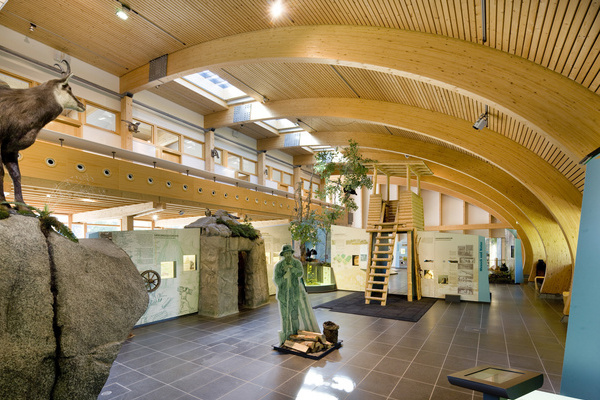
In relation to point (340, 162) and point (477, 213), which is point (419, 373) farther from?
point (477, 213)

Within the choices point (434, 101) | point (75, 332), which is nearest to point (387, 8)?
point (434, 101)

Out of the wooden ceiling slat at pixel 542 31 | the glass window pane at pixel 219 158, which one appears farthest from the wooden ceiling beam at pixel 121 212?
the wooden ceiling slat at pixel 542 31

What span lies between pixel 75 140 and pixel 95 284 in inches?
302

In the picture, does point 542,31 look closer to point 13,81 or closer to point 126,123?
point 126,123

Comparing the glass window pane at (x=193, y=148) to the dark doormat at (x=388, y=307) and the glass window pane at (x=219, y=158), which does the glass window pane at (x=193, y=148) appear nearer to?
the glass window pane at (x=219, y=158)

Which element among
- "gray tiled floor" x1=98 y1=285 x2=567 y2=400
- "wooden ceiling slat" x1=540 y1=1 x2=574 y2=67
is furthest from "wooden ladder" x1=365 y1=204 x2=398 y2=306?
"wooden ceiling slat" x1=540 y1=1 x2=574 y2=67

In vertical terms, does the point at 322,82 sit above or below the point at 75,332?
above

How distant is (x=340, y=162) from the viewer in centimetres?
1391

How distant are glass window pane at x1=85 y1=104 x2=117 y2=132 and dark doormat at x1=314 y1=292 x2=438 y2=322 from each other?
9.19 metres

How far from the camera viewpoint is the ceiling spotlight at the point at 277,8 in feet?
21.0

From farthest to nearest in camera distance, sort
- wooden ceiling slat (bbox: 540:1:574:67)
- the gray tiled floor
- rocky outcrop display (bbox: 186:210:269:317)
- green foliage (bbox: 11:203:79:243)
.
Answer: rocky outcrop display (bbox: 186:210:269:317), the gray tiled floor, wooden ceiling slat (bbox: 540:1:574:67), green foliage (bbox: 11:203:79:243)

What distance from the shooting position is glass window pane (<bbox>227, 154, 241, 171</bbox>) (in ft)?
54.8

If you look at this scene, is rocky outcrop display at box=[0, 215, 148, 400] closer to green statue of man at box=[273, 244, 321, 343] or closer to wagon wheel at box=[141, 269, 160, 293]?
green statue of man at box=[273, 244, 321, 343]

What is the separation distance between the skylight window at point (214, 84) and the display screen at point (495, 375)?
1245cm
